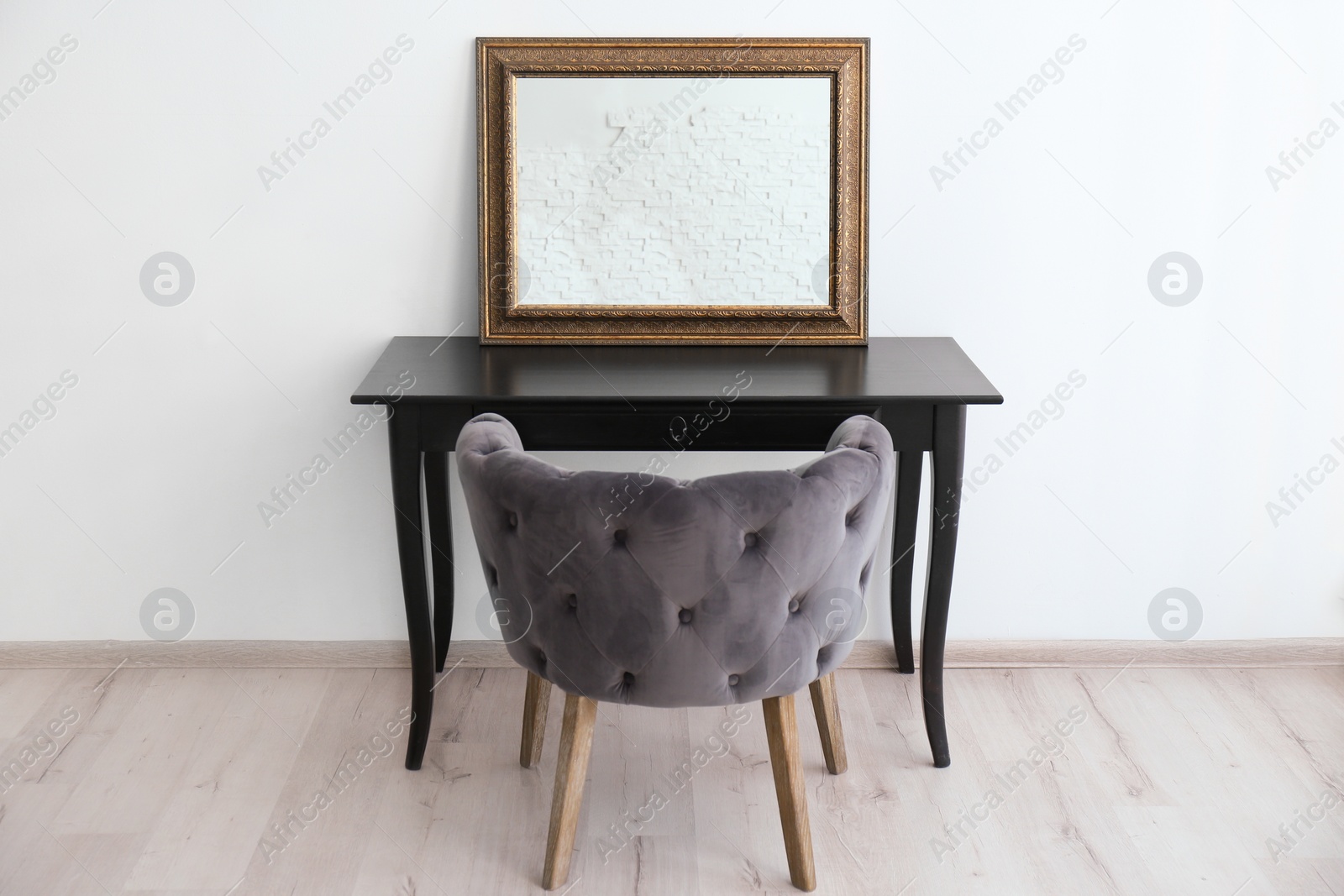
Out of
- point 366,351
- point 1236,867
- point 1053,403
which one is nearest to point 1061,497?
point 1053,403

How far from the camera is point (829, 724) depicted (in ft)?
6.54

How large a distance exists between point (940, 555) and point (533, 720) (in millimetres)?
828

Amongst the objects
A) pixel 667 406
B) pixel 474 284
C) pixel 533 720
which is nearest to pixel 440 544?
pixel 533 720

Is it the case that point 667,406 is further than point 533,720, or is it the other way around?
point 533,720

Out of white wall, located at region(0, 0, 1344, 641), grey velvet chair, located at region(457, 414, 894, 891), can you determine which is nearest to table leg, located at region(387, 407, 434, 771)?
grey velvet chair, located at region(457, 414, 894, 891)

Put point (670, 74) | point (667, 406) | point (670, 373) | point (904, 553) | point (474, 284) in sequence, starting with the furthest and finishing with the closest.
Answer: point (904, 553) < point (474, 284) < point (670, 74) < point (670, 373) < point (667, 406)

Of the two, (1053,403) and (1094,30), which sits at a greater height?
(1094,30)

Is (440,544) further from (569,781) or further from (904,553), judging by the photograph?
(904,553)

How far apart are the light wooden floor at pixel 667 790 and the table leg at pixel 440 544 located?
0.13 metres

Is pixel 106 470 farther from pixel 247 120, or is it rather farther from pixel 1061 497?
pixel 1061 497

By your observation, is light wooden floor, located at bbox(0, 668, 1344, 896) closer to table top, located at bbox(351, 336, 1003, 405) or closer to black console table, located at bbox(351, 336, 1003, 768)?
black console table, located at bbox(351, 336, 1003, 768)

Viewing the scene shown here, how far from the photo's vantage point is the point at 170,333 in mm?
2215

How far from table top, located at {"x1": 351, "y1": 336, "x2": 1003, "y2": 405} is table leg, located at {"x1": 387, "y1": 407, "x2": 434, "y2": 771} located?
75 millimetres

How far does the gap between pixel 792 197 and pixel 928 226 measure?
0.98ft
